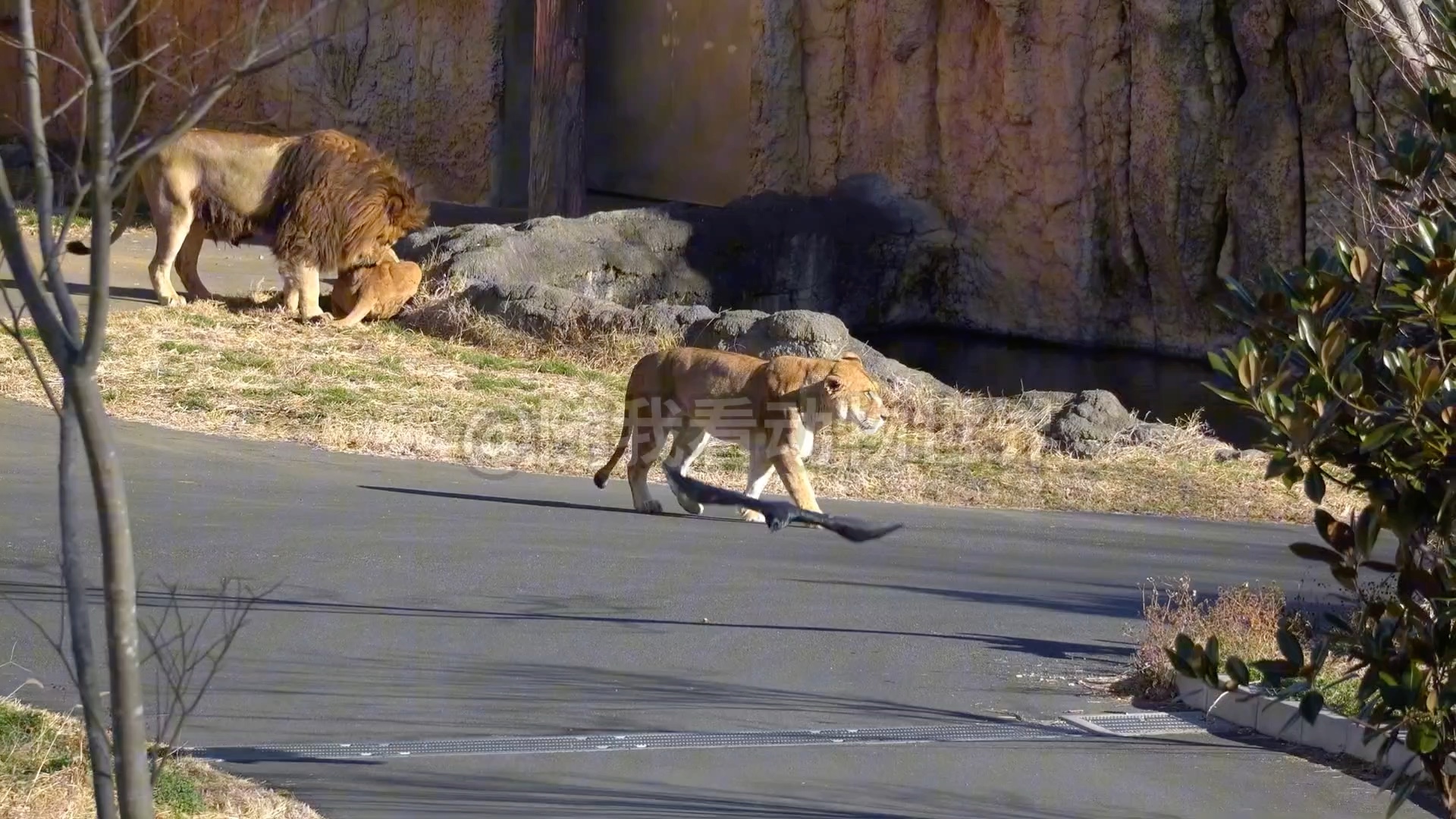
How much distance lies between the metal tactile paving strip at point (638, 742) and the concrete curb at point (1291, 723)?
2.17 ft

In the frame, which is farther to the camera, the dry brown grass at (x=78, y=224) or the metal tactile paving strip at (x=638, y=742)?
the dry brown grass at (x=78, y=224)

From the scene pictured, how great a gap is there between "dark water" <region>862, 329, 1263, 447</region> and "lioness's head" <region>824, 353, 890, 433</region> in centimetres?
714

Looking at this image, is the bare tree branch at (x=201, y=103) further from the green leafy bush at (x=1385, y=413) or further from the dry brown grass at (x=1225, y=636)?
the dry brown grass at (x=1225, y=636)

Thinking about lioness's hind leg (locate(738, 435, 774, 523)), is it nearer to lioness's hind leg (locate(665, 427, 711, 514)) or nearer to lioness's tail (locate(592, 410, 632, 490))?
lioness's hind leg (locate(665, 427, 711, 514))

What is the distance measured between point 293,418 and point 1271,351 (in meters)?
9.80

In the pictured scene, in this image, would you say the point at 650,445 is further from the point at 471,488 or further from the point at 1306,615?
the point at 1306,615

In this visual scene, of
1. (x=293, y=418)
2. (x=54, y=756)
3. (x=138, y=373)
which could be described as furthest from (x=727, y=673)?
(x=138, y=373)

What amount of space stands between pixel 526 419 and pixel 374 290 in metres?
3.65

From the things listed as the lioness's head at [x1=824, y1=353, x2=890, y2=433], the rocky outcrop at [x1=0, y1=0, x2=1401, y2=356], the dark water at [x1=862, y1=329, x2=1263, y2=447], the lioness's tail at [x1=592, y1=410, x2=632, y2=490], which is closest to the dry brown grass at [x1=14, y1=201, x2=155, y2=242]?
the rocky outcrop at [x1=0, y1=0, x2=1401, y2=356]

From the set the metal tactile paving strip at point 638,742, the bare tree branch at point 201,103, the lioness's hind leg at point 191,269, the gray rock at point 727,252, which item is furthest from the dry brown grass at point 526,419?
the bare tree branch at point 201,103

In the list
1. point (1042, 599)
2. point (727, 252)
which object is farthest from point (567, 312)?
point (1042, 599)

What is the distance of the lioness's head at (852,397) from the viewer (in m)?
9.73

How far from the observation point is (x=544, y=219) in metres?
18.4

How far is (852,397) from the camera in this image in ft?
32.0
